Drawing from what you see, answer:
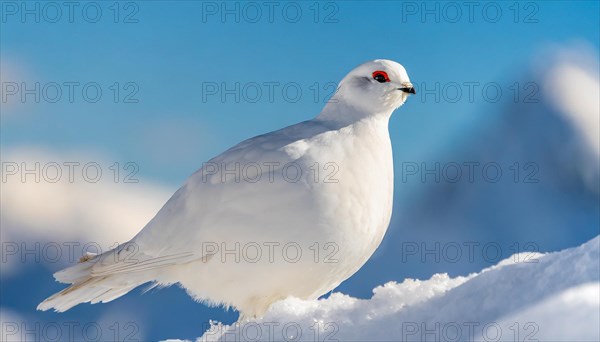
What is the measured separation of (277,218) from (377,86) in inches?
55.9

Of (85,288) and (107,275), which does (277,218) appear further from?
(85,288)

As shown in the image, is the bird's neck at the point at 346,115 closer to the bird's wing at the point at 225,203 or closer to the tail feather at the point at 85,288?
the bird's wing at the point at 225,203

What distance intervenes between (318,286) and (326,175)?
2.76ft

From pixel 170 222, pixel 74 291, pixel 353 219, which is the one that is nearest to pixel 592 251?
pixel 353 219

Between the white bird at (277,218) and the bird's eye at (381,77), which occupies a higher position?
the bird's eye at (381,77)

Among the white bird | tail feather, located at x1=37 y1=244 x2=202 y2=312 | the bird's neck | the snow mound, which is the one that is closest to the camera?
the snow mound

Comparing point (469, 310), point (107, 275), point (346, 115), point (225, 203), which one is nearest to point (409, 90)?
point (346, 115)

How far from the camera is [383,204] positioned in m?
4.93

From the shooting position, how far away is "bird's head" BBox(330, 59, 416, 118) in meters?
5.19

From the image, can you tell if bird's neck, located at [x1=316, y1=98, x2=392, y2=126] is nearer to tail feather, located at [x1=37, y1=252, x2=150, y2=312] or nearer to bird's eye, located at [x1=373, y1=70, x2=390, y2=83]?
bird's eye, located at [x1=373, y1=70, x2=390, y2=83]

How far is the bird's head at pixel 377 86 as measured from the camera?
17.0 ft

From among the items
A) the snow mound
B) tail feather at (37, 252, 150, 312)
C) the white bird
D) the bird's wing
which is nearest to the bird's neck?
the white bird

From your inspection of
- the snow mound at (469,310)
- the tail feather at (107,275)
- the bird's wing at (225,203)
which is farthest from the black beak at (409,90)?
the tail feather at (107,275)

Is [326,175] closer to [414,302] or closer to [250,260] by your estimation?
[250,260]
